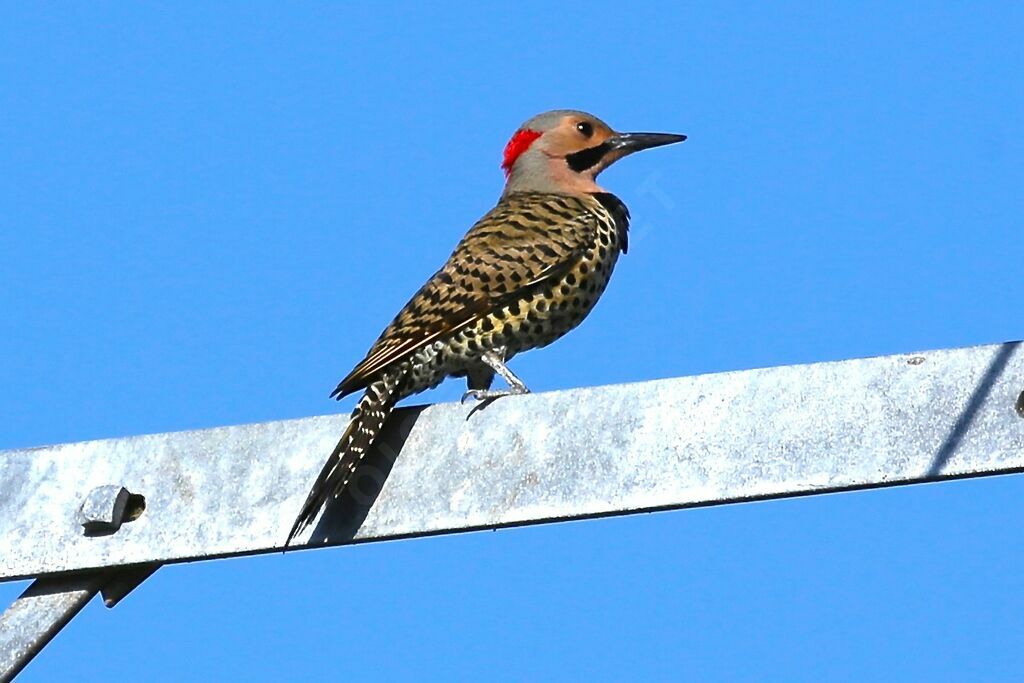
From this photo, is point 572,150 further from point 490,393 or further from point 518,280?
point 490,393

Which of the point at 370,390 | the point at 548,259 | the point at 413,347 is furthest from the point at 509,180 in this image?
the point at 370,390

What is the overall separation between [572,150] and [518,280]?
1.26 meters

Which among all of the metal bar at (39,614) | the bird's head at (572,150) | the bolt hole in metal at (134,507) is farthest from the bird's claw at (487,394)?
the bird's head at (572,150)

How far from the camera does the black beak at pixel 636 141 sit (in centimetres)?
615

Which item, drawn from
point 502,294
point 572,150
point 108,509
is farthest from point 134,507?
point 572,150

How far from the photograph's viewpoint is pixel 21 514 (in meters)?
3.24

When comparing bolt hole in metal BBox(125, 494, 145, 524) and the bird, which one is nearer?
bolt hole in metal BBox(125, 494, 145, 524)

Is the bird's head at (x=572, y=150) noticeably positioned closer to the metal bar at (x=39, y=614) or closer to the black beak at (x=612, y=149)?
the black beak at (x=612, y=149)

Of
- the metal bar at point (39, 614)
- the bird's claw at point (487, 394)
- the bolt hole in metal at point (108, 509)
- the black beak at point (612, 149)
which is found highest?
the black beak at point (612, 149)

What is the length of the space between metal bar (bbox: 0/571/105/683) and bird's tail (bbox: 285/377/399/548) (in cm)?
41

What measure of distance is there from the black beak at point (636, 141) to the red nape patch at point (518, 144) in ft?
0.98

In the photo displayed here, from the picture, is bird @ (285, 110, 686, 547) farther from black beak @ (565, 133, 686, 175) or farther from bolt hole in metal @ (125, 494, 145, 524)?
bolt hole in metal @ (125, 494, 145, 524)

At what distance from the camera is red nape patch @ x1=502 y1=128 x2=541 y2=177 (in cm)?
636

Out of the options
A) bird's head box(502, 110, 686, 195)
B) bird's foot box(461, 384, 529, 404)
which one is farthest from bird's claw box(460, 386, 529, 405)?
bird's head box(502, 110, 686, 195)
